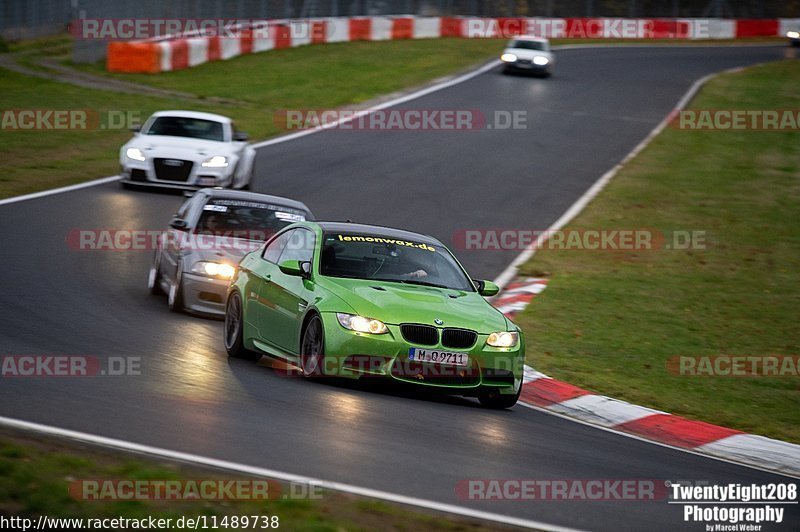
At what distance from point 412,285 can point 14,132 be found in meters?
19.8

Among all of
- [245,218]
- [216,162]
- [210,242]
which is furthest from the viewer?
[216,162]

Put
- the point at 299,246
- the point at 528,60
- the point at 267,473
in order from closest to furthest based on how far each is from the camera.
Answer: the point at 267,473 → the point at 299,246 → the point at 528,60

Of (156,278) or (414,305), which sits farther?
(156,278)

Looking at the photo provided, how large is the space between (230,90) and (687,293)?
2281 cm

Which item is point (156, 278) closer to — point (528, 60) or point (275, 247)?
point (275, 247)

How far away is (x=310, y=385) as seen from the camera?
10.3 meters

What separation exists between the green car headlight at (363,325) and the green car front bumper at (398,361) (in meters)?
0.03

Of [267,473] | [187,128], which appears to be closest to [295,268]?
[267,473]

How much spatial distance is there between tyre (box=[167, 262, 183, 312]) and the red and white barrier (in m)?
26.3

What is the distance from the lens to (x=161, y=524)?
20.1 feet
